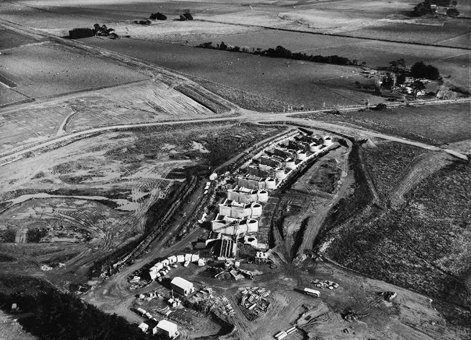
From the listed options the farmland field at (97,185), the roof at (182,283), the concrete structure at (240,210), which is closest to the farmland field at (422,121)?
the farmland field at (97,185)

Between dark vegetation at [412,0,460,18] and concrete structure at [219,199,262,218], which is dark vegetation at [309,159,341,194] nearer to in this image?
concrete structure at [219,199,262,218]

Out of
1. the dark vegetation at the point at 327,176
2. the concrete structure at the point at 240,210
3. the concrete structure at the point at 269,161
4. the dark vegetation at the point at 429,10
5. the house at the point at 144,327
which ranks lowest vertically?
the house at the point at 144,327

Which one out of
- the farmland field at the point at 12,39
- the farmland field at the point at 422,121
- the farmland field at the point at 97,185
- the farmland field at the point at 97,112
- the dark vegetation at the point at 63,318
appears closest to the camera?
the dark vegetation at the point at 63,318

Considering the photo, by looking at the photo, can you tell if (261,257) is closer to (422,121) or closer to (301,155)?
(301,155)

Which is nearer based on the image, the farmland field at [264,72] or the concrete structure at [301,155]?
the concrete structure at [301,155]

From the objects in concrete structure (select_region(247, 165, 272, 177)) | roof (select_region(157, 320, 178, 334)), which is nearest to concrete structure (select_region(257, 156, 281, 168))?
concrete structure (select_region(247, 165, 272, 177))

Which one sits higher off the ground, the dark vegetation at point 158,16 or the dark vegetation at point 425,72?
the dark vegetation at point 158,16

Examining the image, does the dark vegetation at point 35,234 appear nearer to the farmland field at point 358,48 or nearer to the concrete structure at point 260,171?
the concrete structure at point 260,171

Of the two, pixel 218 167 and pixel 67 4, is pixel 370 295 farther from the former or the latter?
pixel 67 4

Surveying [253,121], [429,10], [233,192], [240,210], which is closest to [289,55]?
[253,121]
